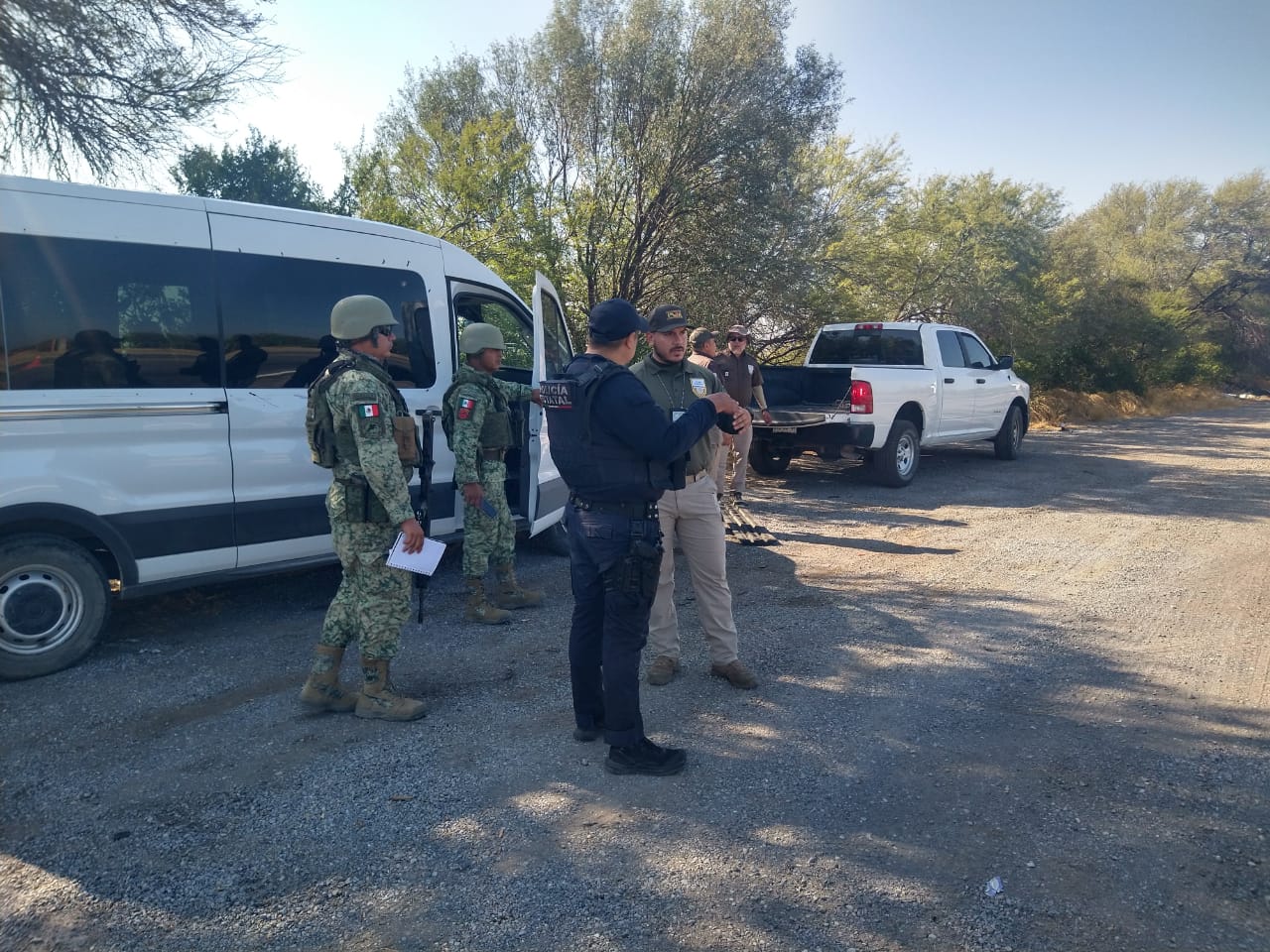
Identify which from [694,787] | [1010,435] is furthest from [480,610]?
[1010,435]

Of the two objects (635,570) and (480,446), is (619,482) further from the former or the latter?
(480,446)

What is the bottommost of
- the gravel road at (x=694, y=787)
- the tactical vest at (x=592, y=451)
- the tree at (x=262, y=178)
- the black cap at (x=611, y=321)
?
the gravel road at (x=694, y=787)

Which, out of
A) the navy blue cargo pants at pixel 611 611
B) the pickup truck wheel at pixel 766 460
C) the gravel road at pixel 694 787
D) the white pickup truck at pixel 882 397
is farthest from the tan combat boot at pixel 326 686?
the pickup truck wheel at pixel 766 460

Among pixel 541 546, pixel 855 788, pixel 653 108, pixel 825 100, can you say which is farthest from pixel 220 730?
pixel 825 100

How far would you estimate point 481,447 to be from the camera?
5355mm

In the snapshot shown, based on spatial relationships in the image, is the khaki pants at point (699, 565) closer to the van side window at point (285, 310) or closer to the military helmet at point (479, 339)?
the military helmet at point (479, 339)

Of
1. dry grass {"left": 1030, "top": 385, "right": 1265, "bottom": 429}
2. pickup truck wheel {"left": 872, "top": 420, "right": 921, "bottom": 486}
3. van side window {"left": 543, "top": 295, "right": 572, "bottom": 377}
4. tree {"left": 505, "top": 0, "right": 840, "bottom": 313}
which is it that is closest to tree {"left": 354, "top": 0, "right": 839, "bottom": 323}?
tree {"left": 505, "top": 0, "right": 840, "bottom": 313}

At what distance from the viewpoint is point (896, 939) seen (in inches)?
97.8

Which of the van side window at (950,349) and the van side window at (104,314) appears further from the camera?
the van side window at (950,349)

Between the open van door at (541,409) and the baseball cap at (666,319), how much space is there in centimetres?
135

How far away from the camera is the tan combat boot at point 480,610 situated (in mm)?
5434

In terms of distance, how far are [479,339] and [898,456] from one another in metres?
6.33

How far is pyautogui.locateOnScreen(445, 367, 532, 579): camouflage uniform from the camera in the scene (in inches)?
207

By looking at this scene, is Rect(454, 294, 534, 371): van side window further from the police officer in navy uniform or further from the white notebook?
the police officer in navy uniform
